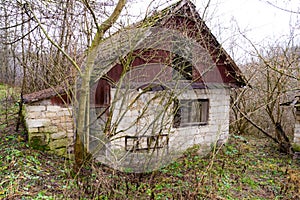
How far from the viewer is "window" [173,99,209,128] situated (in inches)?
284

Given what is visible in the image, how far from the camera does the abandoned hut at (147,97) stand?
5000 mm

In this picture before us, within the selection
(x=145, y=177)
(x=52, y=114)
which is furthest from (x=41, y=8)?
(x=145, y=177)

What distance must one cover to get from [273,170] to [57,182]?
6228 mm

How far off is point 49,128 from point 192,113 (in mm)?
A: 4390

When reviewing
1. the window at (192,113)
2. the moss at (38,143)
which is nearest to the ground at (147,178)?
the moss at (38,143)

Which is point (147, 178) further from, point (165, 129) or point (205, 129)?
point (205, 129)

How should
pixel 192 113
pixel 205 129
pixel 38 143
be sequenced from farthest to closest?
1. pixel 205 129
2. pixel 192 113
3. pixel 38 143

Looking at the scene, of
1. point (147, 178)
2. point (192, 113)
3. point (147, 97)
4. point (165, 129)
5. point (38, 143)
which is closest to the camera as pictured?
point (38, 143)

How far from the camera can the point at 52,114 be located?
17.3ft

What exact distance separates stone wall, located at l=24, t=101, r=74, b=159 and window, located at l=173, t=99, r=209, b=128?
3.19 m

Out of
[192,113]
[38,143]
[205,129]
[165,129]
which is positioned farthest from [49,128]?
[205,129]

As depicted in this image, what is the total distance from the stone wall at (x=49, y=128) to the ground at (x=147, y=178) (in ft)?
0.88

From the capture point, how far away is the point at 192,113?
7.60m

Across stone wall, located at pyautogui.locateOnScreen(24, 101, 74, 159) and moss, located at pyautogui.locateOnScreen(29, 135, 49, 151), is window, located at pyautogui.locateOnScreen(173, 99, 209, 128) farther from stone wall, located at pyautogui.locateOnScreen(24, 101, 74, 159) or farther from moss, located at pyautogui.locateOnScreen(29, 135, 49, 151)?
moss, located at pyautogui.locateOnScreen(29, 135, 49, 151)
